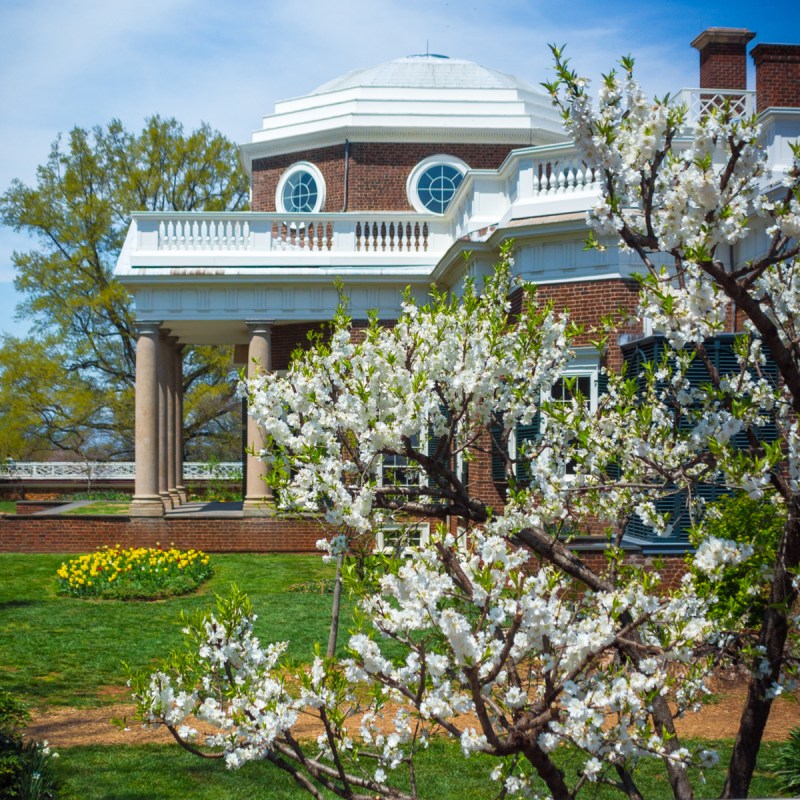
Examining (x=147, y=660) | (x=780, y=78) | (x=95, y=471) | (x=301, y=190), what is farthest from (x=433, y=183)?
(x=95, y=471)

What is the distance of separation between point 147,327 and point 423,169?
8.43 metres

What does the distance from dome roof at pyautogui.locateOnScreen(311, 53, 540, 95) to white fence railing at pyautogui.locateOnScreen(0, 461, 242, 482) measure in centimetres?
1429

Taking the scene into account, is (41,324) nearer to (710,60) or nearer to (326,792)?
(710,60)

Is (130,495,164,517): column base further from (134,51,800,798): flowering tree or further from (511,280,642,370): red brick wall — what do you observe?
(134,51,800,798): flowering tree

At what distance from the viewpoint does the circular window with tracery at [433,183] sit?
26.1 meters

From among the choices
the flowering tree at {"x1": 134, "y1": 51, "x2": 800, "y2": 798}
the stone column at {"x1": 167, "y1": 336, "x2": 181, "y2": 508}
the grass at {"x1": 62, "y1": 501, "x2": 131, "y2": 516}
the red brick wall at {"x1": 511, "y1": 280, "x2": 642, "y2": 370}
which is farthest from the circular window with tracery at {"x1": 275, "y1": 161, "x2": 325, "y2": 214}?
the flowering tree at {"x1": 134, "y1": 51, "x2": 800, "y2": 798}

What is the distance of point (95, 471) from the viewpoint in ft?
122

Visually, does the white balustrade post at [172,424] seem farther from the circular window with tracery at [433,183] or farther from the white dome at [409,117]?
the circular window with tracery at [433,183]

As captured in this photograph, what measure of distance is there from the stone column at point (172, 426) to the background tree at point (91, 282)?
33.7 feet

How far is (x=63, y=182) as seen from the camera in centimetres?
3759

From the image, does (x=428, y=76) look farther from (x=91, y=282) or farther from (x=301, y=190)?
(x=91, y=282)

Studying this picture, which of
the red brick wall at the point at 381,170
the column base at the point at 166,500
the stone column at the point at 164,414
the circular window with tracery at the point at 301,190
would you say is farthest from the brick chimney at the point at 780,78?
the column base at the point at 166,500

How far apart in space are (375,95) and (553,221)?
1247 centimetres

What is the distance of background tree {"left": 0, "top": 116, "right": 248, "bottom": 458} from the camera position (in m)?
36.8
